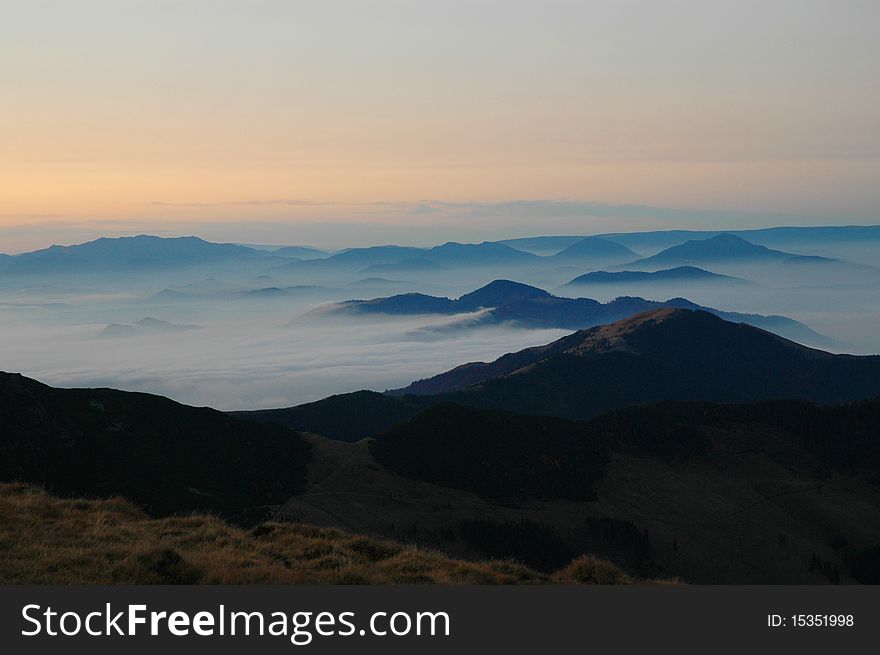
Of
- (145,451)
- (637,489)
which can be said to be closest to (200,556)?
(145,451)

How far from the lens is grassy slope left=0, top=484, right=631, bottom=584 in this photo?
16109 mm

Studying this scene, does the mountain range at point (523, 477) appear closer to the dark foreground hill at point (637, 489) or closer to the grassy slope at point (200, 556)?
the dark foreground hill at point (637, 489)

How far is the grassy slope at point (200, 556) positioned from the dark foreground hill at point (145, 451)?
3178 centimetres

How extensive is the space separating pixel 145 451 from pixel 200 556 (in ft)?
214

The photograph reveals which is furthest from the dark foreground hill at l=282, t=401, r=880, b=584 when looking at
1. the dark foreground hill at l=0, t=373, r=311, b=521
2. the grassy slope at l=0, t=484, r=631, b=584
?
the grassy slope at l=0, t=484, r=631, b=584

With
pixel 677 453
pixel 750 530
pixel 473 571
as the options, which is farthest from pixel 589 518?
pixel 473 571

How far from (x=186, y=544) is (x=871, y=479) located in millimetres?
116521

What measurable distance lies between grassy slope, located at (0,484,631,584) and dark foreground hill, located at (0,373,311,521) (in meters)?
31.8

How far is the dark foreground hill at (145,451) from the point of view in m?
62.2

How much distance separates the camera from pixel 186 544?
19750 millimetres

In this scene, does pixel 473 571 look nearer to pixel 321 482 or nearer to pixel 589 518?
pixel 321 482

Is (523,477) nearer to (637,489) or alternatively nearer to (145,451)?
(637,489)

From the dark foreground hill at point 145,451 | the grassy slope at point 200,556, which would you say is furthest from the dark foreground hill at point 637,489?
the grassy slope at point 200,556

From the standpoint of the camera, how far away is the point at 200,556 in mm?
17859
